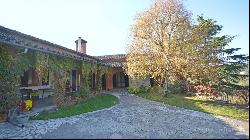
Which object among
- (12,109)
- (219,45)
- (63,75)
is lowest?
(12,109)

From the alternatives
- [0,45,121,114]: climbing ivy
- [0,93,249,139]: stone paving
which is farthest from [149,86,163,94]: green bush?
[0,93,249,139]: stone paving

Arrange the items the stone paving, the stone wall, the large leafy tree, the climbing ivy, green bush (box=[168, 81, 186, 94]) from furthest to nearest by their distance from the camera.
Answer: the stone wall, green bush (box=[168, 81, 186, 94]), the large leafy tree, the climbing ivy, the stone paving

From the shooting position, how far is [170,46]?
59.3 feet

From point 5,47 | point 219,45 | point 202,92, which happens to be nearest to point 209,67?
point 202,92

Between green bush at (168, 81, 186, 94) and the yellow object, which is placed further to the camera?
green bush at (168, 81, 186, 94)

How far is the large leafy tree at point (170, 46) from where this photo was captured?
1747cm

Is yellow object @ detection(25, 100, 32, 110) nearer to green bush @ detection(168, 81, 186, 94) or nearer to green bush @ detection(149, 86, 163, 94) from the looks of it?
green bush @ detection(149, 86, 163, 94)

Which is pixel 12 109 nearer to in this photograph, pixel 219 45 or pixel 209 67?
pixel 209 67

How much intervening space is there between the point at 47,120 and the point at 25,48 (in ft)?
10.3

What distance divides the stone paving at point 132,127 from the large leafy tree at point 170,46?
655cm

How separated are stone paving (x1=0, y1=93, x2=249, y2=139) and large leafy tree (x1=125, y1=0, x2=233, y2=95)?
6.55 meters

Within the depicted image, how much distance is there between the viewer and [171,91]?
21453mm

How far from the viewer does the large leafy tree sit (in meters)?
17.5

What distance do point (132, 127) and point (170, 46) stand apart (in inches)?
403
